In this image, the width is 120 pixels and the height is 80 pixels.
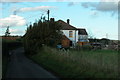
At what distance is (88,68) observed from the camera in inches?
647

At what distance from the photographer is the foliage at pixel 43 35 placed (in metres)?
45.2

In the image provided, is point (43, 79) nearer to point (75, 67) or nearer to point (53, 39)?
point (75, 67)

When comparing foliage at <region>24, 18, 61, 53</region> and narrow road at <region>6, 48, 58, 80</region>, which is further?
foliage at <region>24, 18, 61, 53</region>

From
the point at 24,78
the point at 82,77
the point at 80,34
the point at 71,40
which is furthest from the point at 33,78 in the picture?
the point at 80,34

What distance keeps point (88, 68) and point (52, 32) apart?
97.7 feet

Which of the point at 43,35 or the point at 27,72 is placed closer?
the point at 27,72

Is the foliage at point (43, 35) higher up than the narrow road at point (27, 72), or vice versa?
the foliage at point (43, 35)

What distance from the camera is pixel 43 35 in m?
45.4

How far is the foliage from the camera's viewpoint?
4516cm

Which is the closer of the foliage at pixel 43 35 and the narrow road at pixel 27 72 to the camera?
the narrow road at pixel 27 72

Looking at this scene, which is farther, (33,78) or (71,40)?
(71,40)

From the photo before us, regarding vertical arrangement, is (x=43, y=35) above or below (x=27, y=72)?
above

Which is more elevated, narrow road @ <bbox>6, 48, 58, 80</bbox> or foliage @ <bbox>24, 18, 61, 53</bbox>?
foliage @ <bbox>24, 18, 61, 53</bbox>

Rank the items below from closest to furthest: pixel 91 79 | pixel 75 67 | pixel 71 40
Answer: pixel 91 79 < pixel 75 67 < pixel 71 40
